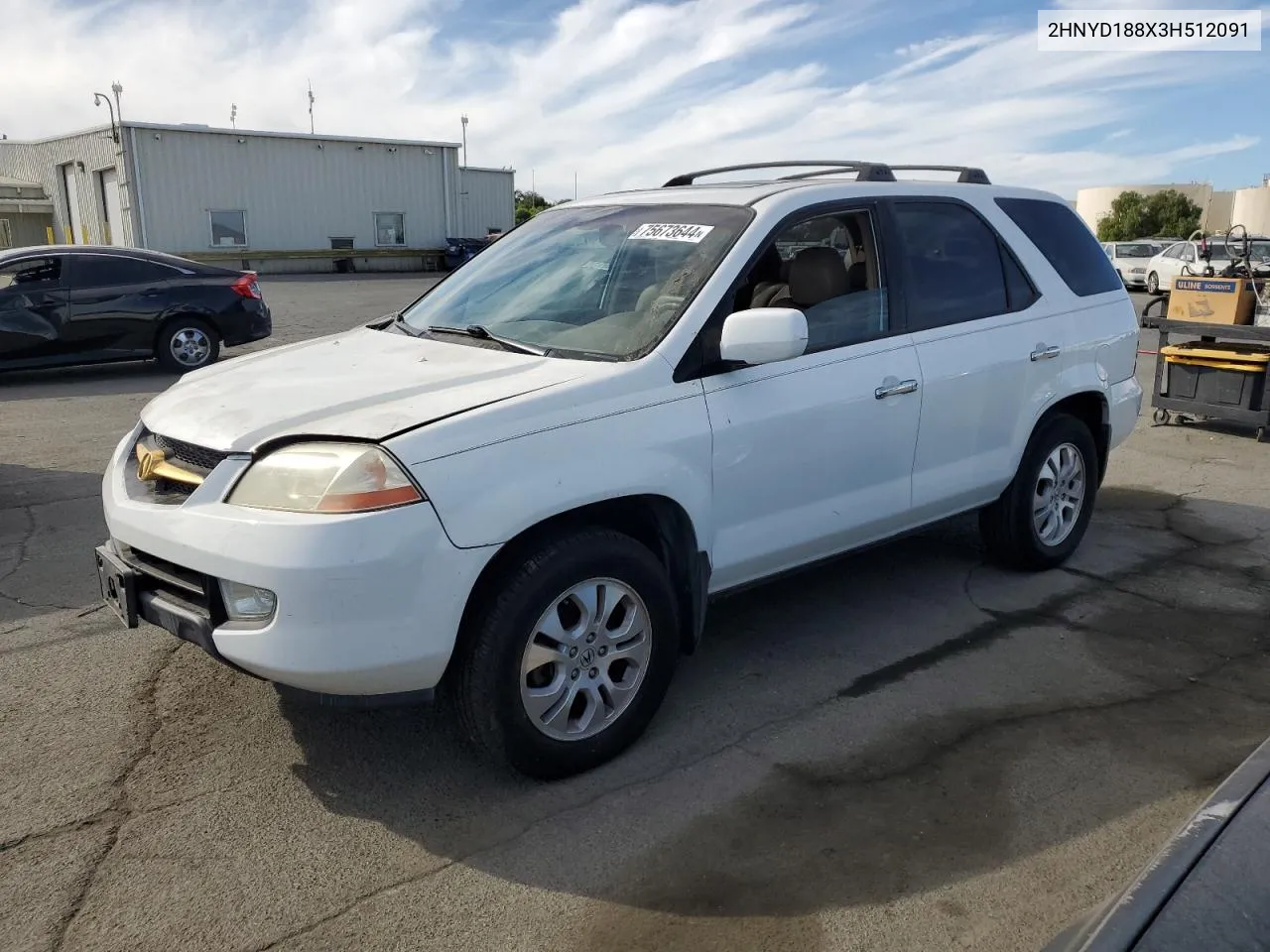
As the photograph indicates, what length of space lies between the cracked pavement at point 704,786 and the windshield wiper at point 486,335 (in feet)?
4.38

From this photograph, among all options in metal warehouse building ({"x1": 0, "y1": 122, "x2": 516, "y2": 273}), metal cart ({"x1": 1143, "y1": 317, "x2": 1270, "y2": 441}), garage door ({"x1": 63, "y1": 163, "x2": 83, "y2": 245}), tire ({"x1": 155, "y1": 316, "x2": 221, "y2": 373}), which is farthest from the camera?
garage door ({"x1": 63, "y1": 163, "x2": 83, "y2": 245})

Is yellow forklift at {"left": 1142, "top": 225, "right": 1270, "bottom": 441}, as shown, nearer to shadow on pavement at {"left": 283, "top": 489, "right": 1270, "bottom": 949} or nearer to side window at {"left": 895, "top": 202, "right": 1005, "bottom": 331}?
shadow on pavement at {"left": 283, "top": 489, "right": 1270, "bottom": 949}

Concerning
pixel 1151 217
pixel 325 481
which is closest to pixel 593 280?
pixel 325 481

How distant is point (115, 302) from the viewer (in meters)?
11.5

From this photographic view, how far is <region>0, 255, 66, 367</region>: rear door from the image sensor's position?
1105 cm

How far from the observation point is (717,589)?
12.5ft

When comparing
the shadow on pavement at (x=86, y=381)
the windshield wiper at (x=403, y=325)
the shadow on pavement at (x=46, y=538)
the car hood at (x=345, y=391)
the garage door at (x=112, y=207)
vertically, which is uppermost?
the garage door at (x=112, y=207)

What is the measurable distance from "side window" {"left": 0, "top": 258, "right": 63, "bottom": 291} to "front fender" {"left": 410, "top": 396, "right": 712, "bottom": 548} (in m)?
10.0

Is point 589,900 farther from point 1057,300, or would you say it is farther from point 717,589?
point 1057,300

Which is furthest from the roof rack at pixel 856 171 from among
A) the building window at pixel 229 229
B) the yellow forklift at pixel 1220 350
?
the building window at pixel 229 229

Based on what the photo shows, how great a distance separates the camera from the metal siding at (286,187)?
33.0m

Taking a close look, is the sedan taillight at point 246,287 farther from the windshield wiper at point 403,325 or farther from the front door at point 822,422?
the front door at point 822,422

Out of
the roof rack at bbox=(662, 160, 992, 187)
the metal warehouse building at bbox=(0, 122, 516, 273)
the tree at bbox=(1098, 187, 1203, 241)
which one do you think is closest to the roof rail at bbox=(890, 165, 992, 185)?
the roof rack at bbox=(662, 160, 992, 187)

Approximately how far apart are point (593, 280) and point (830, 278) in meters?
0.94
